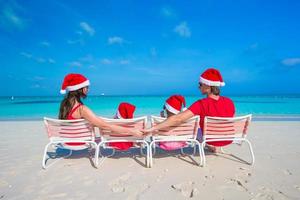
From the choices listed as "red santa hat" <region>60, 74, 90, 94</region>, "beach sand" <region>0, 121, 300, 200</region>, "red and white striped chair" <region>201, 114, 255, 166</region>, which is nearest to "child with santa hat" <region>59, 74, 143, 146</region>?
"red santa hat" <region>60, 74, 90, 94</region>

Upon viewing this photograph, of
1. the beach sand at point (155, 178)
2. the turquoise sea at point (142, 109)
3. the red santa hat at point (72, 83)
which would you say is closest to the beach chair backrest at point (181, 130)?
the beach sand at point (155, 178)

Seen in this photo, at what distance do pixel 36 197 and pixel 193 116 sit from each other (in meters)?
2.45

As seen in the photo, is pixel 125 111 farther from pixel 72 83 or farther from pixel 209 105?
pixel 209 105

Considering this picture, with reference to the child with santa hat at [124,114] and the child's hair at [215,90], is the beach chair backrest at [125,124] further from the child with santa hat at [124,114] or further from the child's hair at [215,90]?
the child's hair at [215,90]

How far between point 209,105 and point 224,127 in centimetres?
43

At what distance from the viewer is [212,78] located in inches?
167

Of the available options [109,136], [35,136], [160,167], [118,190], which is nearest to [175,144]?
[160,167]

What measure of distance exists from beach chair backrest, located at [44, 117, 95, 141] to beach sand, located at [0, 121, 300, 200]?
51cm

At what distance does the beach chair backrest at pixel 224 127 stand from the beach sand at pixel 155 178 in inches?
20.6

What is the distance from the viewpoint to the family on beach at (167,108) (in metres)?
3.87

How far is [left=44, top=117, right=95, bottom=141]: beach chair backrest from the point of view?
3900mm

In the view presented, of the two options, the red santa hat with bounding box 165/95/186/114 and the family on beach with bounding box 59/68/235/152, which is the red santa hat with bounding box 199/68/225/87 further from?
the red santa hat with bounding box 165/95/186/114

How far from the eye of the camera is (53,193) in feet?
9.93

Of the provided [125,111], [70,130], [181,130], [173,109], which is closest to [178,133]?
[181,130]
